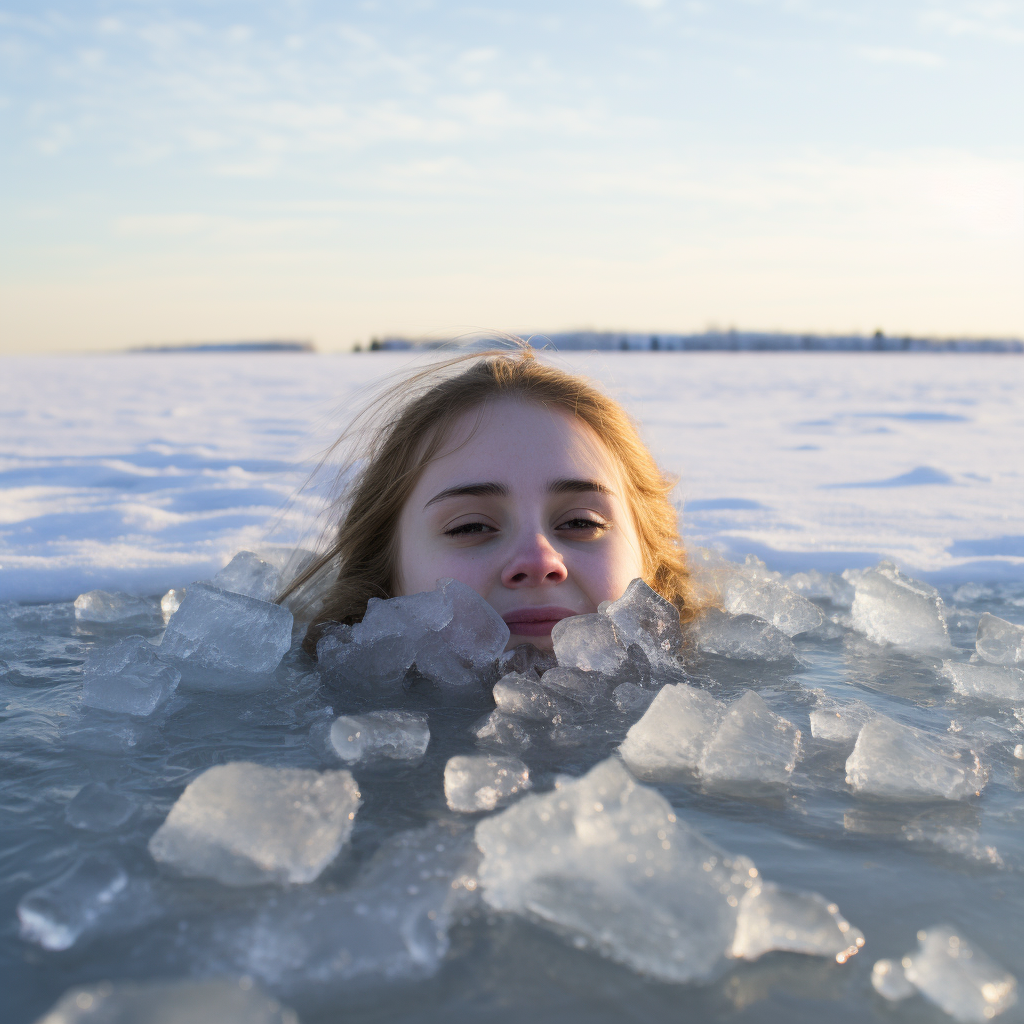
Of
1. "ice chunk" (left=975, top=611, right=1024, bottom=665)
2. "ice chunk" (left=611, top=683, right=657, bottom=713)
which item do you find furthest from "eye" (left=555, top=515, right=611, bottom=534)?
"ice chunk" (left=975, top=611, right=1024, bottom=665)

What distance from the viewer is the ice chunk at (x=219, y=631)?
6.68ft

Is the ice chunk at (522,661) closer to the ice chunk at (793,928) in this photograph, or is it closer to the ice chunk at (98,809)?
the ice chunk at (98,809)

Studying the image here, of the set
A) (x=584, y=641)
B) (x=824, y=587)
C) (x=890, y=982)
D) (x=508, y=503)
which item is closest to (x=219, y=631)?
(x=508, y=503)

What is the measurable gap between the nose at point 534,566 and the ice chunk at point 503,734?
0.40m

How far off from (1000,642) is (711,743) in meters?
1.21

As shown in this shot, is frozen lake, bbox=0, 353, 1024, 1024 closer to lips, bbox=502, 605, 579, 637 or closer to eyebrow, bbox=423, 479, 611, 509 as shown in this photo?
lips, bbox=502, 605, 579, 637

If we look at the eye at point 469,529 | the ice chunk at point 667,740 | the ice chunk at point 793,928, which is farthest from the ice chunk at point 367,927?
the eye at point 469,529

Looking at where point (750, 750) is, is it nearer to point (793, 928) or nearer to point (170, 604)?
point (793, 928)

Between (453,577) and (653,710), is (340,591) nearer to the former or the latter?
(453,577)

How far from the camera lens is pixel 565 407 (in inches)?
99.9

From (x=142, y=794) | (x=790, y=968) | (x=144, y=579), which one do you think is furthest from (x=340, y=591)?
(x=790, y=968)

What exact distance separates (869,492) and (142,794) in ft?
15.1

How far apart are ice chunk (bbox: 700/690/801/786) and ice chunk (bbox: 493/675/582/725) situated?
394mm

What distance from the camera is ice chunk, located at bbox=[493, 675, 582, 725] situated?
5.87 feet
